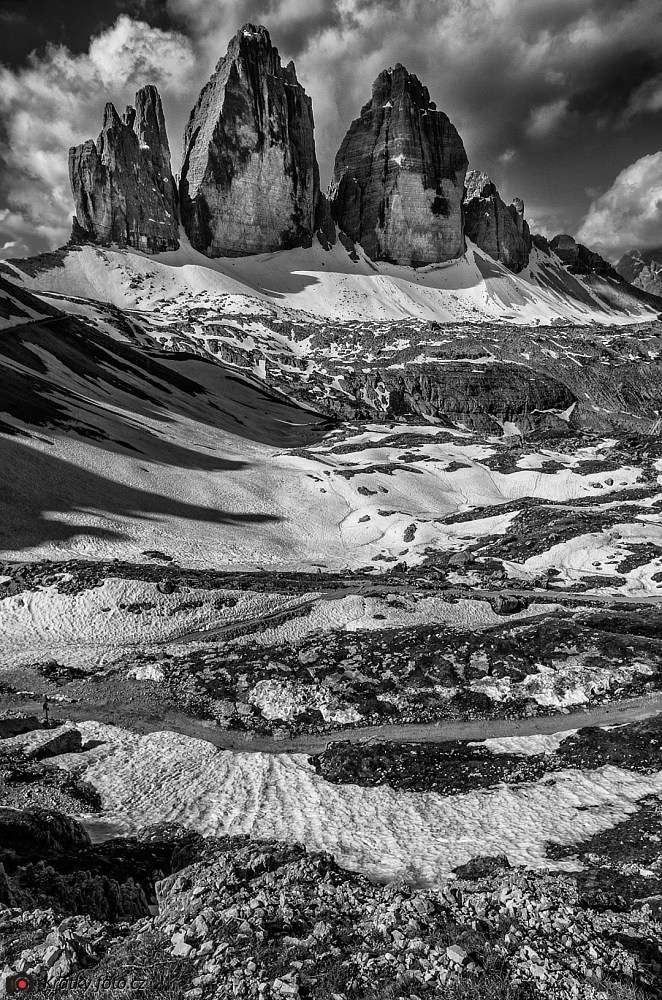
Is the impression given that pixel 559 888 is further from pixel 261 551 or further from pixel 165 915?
pixel 261 551

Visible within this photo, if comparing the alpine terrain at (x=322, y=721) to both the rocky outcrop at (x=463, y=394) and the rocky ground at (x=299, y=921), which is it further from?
the rocky outcrop at (x=463, y=394)

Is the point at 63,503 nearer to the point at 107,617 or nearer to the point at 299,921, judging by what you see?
the point at 107,617

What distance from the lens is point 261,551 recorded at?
5350 cm

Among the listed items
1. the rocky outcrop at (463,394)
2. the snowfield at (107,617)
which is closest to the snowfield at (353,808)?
the snowfield at (107,617)

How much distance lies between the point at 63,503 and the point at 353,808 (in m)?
41.6

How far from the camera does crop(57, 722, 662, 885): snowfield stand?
55.6ft

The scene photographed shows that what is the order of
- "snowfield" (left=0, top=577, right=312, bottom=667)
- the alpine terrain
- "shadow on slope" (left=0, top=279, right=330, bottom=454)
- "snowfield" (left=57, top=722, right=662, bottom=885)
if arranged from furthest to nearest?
"shadow on slope" (left=0, top=279, right=330, bottom=454) → "snowfield" (left=0, top=577, right=312, bottom=667) → "snowfield" (left=57, top=722, right=662, bottom=885) → the alpine terrain

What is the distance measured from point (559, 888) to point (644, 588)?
126 ft

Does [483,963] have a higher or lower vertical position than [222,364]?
lower

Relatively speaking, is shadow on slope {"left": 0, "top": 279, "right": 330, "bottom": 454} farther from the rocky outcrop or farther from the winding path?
the winding path

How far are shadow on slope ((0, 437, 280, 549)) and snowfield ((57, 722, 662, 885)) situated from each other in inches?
1099

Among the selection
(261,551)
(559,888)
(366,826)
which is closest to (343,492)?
(261,551)

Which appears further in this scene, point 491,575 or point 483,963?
point 491,575

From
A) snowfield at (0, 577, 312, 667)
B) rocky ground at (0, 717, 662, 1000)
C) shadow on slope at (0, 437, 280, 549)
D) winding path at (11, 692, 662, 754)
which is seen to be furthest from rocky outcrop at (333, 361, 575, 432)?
rocky ground at (0, 717, 662, 1000)
